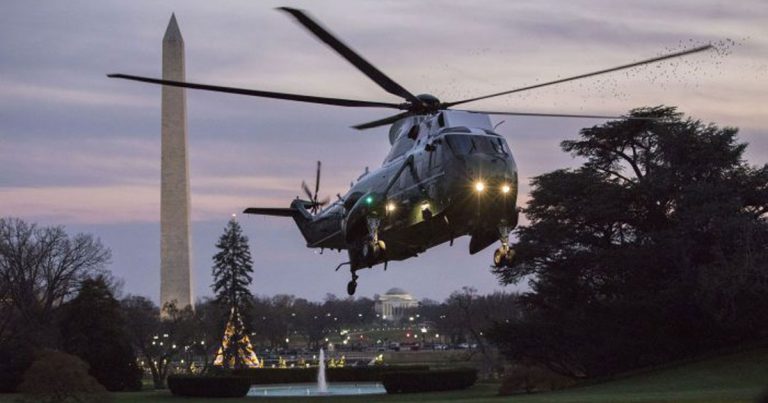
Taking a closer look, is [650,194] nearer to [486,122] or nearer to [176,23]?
[486,122]

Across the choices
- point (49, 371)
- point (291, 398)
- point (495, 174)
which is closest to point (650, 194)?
point (291, 398)

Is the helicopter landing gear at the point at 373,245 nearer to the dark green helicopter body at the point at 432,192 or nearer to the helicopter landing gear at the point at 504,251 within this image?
the dark green helicopter body at the point at 432,192

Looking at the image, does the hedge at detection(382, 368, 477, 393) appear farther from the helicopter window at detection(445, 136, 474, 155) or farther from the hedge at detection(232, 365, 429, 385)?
the helicopter window at detection(445, 136, 474, 155)

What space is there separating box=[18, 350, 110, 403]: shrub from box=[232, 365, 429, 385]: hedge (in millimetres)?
28519

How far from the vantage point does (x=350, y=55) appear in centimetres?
2492

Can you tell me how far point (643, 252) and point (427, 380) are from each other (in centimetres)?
1425

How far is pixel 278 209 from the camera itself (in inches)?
1547

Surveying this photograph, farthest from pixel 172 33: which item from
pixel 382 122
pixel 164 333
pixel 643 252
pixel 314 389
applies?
pixel 382 122

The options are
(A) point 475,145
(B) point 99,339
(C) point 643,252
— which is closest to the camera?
(A) point 475,145

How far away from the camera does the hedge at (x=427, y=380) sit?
227 feet

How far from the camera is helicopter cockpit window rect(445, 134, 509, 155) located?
2709 cm

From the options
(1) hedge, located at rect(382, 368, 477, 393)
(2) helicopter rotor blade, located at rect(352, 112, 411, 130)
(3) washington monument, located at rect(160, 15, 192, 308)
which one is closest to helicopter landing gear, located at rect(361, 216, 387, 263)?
(2) helicopter rotor blade, located at rect(352, 112, 411, 130)

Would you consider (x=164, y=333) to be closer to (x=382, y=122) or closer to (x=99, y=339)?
(x=99, y=339)

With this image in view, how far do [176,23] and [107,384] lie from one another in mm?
43381
